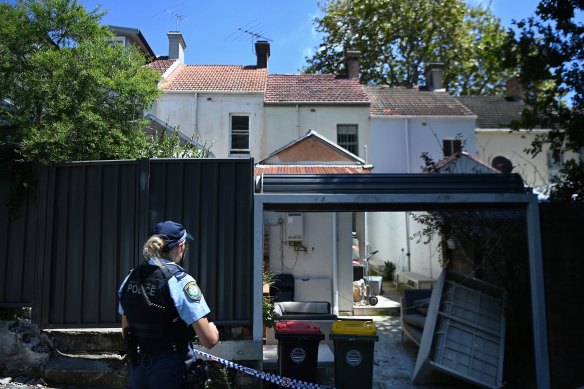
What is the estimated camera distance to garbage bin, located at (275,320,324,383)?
5664 mm

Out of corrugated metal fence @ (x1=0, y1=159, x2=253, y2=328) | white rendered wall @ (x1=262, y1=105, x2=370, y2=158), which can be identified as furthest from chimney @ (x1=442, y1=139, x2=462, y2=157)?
corrugated metal fence @ (x1=0, y1=159, x2=253, y2=328)

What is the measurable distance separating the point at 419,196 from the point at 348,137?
13.0 m

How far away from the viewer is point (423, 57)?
26.2 metres

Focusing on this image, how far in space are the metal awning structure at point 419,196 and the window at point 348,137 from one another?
12.5 metres

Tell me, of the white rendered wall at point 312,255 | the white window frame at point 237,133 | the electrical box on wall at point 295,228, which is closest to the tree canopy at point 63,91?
the electrical box on wall at point 295,228

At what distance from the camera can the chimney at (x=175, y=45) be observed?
20.4 metres

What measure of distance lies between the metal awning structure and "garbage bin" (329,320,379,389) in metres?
1.20

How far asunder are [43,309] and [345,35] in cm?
2355

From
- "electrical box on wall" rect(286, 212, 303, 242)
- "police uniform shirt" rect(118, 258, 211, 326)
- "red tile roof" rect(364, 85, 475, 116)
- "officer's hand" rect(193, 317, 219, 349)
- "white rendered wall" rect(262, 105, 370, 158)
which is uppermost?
"red tile roof" rect(364, 85, 475, 116)

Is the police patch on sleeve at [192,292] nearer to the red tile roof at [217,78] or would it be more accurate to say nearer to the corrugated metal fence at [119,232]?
the corrugated metal fence at [119,232]

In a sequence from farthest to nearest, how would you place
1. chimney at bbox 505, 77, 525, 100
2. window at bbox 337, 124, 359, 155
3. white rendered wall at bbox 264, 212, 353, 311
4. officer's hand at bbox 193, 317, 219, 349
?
chimney at bbox 505, 77, 525, 100 < window at bbox 337, 124, 359, 155 < white rendered wall at bbox 264, 212, 353, 311 < officer's hand at bbox 193, 317, 219, 349

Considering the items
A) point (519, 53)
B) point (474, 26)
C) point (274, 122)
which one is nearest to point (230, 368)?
point (519, 53)

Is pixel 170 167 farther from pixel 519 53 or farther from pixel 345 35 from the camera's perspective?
pixel 345 35

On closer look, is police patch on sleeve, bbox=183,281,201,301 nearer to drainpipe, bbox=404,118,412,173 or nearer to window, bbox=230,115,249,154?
window, bbox=230,115,249,154
